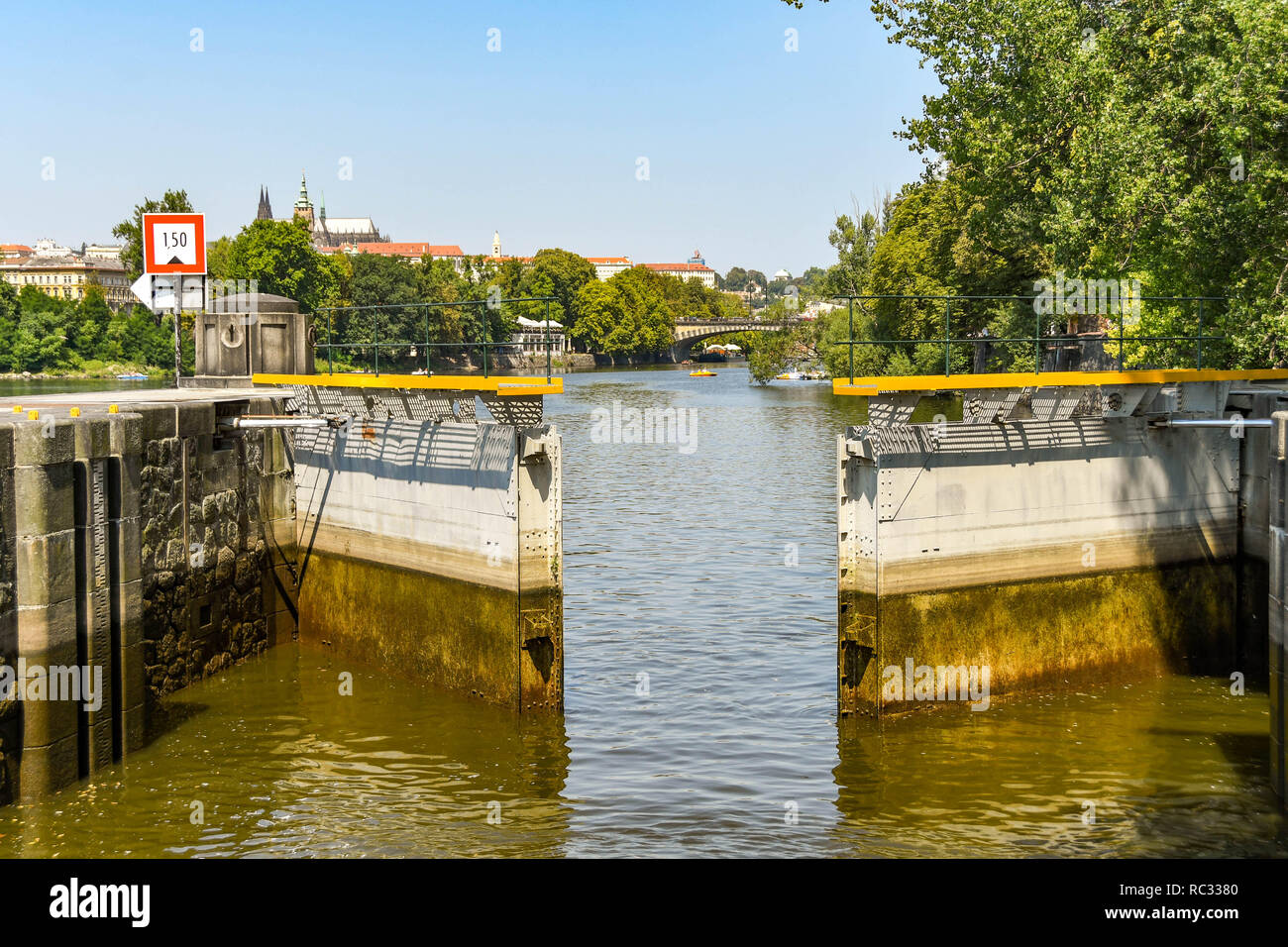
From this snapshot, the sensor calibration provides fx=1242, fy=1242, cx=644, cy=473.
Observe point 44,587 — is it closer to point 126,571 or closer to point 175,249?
point 126,571

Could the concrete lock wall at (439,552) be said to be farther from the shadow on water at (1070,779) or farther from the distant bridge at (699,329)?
the distant bridge at (699,329)

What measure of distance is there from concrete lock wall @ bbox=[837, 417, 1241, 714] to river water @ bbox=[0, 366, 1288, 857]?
0.77 metres

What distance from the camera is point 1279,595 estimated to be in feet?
42.0

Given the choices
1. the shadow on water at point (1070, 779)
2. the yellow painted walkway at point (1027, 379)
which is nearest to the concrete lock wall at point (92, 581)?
the shadow on water at point (1070, 779)

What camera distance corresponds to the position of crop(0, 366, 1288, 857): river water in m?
13.1

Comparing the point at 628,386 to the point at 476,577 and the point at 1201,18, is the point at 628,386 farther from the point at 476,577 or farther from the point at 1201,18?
the point at 476,577

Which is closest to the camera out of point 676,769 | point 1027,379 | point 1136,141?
point 676,769

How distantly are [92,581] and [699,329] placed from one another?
163 meters

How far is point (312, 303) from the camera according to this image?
109 metres

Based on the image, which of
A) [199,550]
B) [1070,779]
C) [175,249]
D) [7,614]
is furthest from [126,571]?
[1070,779]

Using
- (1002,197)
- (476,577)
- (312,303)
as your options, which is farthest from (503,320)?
(476,577)

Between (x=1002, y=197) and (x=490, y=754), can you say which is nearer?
(x=490, y=754)

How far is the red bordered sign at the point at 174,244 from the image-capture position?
70.4ft

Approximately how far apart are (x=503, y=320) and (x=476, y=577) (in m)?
126
